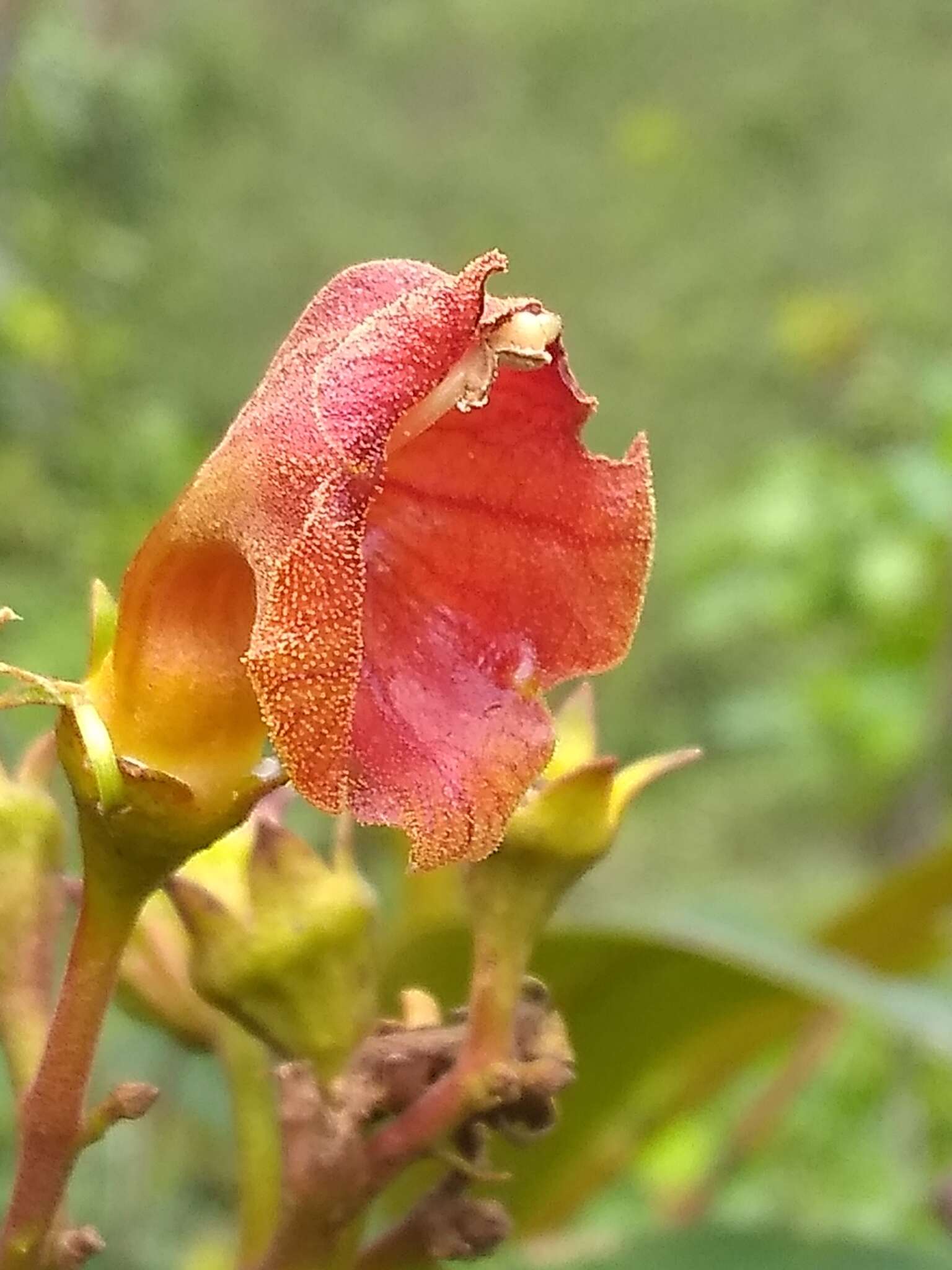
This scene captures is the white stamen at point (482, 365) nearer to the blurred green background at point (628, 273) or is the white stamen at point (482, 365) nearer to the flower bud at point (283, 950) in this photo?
the flower bud at point (283, 950)

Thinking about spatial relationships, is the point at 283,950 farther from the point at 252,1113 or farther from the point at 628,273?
the point at 628,273

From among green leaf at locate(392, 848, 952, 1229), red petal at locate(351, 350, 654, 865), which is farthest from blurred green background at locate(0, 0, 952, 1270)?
red petal at locate(351, 350, 654, 865)

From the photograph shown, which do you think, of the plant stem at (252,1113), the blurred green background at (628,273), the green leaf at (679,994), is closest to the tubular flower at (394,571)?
the plant stem at (252,1113)

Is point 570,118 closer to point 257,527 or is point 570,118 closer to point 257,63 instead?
point 257,63

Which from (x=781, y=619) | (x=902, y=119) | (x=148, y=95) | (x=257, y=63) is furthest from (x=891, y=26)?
(x=781, y=619)

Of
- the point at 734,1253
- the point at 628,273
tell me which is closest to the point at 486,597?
the point at 734,1253
